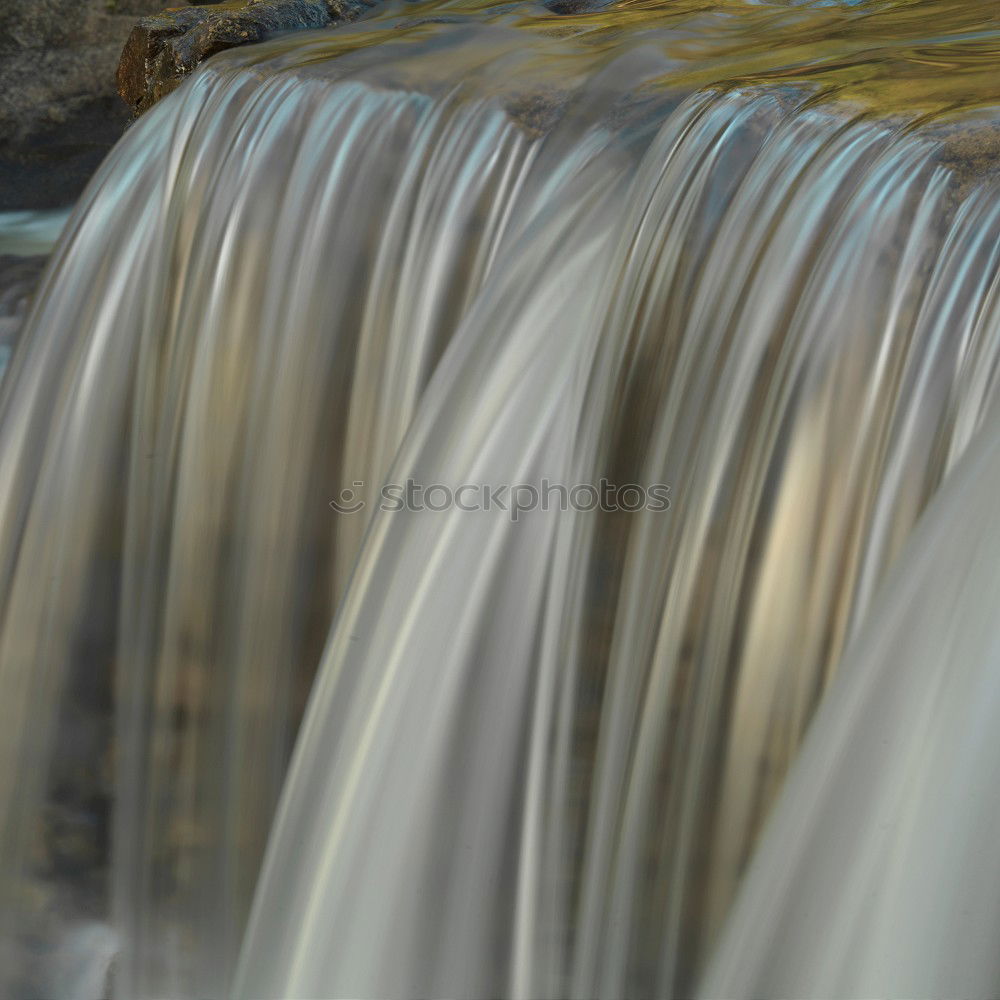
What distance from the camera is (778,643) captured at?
1278 millimetres

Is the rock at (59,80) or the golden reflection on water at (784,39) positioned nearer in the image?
the golden reflection on water at (784,39)

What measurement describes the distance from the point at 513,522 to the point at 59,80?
3531 millimetres

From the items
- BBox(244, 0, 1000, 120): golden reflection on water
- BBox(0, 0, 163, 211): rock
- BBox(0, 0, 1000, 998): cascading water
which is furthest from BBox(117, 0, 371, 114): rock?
BBox(0, 0, 163, 211): rock

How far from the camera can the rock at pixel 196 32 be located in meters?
2.67

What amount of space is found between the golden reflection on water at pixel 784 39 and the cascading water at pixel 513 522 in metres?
0.02

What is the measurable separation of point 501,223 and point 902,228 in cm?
63

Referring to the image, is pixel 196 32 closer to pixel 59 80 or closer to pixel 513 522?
pixel 513 522

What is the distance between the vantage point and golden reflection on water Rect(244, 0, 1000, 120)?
172cm

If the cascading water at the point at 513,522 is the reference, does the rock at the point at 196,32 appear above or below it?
above

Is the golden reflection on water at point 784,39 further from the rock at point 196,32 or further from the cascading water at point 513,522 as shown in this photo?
the rock at point 196,32

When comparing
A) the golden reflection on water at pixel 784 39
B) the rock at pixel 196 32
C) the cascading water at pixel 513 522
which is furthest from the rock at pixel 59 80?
the cascading water at pixel 513 522

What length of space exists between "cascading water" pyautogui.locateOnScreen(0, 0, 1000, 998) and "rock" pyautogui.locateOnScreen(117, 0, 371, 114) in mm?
294

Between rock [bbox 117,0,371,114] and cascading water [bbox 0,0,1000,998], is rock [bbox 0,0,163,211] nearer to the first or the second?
rock [bbox 117,0,371,114]

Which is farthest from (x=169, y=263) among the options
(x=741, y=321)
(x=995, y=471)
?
(x=995, y=471)
